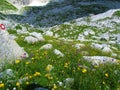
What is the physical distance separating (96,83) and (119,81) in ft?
2.16

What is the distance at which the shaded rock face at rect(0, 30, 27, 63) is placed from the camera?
11180mm

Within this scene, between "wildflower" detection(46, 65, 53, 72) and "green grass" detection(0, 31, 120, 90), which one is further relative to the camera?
→ "wildflower" detection(46, 65, 53, 72)

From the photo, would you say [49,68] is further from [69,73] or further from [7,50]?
[7,50]

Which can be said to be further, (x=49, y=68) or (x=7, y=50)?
(x=7, y=50)

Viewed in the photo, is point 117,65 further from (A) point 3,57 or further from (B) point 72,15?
(B) point 72,15

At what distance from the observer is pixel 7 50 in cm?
1141

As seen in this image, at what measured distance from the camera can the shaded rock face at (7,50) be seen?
36.7ft

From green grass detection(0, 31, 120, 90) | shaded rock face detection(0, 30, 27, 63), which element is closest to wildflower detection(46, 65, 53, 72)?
green grass detection(0, 31, 120, 90)

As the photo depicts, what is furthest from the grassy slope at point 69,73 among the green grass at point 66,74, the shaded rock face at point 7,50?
the shaded rock face at point 7,50

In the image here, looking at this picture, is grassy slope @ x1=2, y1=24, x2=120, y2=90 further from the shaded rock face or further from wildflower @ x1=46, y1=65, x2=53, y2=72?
the shaded rock face

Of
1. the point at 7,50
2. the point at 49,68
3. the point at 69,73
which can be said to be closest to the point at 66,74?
the point at 69,73

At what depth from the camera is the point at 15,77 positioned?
9.20 m

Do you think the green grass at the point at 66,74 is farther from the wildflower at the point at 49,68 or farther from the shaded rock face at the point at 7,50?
the shaded rock face at the point at 7,50

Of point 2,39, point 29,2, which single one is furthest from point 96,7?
point 2,39
